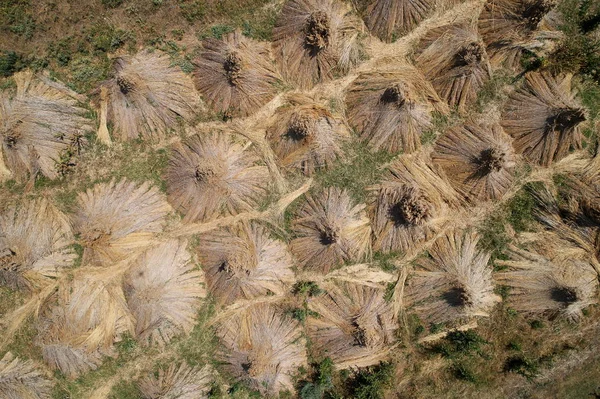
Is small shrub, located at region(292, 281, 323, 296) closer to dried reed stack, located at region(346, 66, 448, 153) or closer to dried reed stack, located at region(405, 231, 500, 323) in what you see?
dried reed stack, located at region(405, 231, 500, 323)

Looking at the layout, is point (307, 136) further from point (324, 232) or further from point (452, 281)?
point (452, 281)

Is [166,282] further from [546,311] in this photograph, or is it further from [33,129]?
[546,311]

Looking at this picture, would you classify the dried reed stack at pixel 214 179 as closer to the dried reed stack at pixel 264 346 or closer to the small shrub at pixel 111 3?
the dried reed stack at pixel 264 346

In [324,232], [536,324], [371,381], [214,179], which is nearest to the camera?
[214,179]

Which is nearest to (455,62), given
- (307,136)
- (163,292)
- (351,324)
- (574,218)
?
(307,136)

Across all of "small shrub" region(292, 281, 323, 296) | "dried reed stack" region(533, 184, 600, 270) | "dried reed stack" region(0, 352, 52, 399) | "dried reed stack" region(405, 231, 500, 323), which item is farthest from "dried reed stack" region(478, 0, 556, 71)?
"dried reed stack" region(0, 352, 52, 399)


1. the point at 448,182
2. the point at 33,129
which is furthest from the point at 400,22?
the point at 33,129
